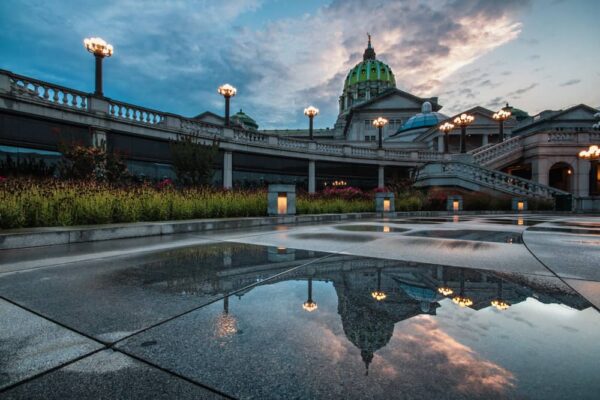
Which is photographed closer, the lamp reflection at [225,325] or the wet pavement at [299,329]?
the wet pavement at [299,329]

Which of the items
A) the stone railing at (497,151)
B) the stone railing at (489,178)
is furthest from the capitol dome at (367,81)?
the stone railing at (489,178)

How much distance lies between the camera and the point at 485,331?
204cm

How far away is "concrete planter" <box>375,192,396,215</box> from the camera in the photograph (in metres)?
15.8

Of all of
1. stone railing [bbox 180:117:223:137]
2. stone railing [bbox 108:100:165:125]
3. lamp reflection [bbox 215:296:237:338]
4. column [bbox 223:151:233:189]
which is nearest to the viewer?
lamp reflection [bbox 215:296:237:338]

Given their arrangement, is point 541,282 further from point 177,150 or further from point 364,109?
point 364,109

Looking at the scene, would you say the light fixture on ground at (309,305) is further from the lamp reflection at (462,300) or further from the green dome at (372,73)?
the green dome at (372,73)

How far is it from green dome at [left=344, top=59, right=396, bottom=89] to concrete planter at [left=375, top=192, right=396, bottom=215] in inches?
3955

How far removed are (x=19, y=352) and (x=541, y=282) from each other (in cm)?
445

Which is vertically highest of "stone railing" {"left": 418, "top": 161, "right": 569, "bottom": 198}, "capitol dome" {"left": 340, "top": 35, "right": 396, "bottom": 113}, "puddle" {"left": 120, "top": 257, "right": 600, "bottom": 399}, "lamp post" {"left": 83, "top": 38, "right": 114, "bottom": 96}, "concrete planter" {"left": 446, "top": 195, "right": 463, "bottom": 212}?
"capitol dome" {"left": 340, "top": 35, "right": 396, "bottom": 113}

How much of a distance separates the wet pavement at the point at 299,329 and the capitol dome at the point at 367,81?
10751cm

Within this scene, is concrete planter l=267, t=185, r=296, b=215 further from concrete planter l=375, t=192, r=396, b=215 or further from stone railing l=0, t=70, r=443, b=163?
stone railing l=0, t=70, r=443, b=163

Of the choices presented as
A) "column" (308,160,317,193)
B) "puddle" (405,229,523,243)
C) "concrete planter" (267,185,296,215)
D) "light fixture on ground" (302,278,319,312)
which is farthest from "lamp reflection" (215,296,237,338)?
"column" (308,160,317,193)

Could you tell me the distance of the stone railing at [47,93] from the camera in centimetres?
1459

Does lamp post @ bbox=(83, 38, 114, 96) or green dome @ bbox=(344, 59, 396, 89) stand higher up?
green dome @ bbox=(344, 59, 396, 89)
